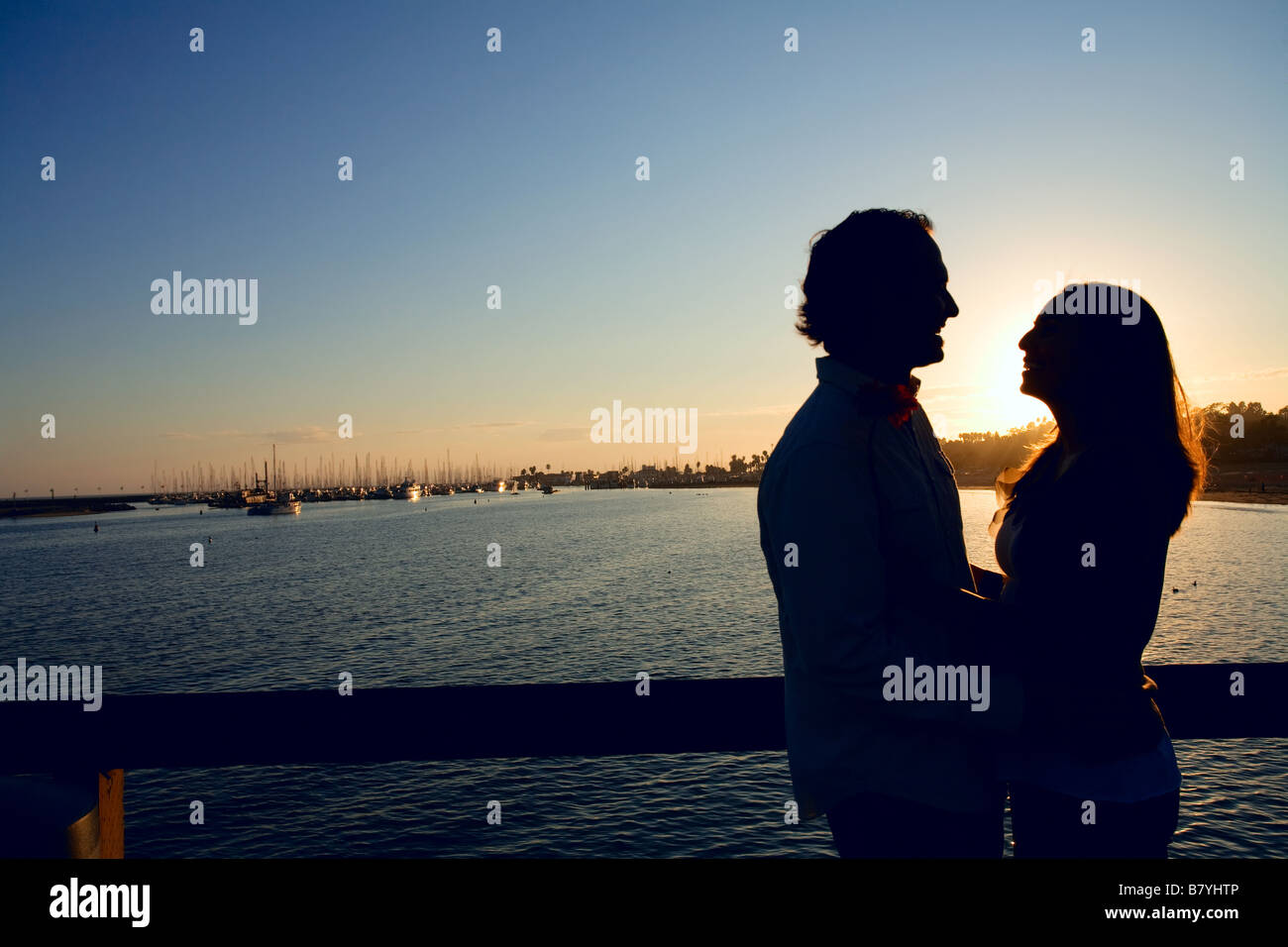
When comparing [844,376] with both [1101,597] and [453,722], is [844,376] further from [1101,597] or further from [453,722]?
[453,722]

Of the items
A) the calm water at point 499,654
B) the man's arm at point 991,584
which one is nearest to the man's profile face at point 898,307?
the man's arm at point 991,584

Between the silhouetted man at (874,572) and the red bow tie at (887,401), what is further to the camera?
the red bow tie at (887,401)

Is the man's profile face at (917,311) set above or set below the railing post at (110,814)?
above

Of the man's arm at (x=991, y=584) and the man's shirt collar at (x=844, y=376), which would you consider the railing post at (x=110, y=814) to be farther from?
the man's arm at (x=991, y=584)

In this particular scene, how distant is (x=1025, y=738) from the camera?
83.2 inches

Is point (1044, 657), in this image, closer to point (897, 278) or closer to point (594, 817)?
point (897, 278)

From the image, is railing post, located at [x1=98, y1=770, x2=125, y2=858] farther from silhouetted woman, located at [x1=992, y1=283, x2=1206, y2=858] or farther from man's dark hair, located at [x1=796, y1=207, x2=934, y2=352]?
silhouetted woman, located at [x1=992, y1=283, x2=1206, y2=858]

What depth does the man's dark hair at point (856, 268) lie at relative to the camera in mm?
2037

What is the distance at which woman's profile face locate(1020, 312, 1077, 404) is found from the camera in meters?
2.29

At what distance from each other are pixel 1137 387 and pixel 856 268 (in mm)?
889

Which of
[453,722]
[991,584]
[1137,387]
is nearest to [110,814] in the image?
[453,722]

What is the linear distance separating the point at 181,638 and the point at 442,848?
2822 cm

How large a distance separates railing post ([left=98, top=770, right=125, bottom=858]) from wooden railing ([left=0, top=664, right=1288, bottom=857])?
0.03 metres
